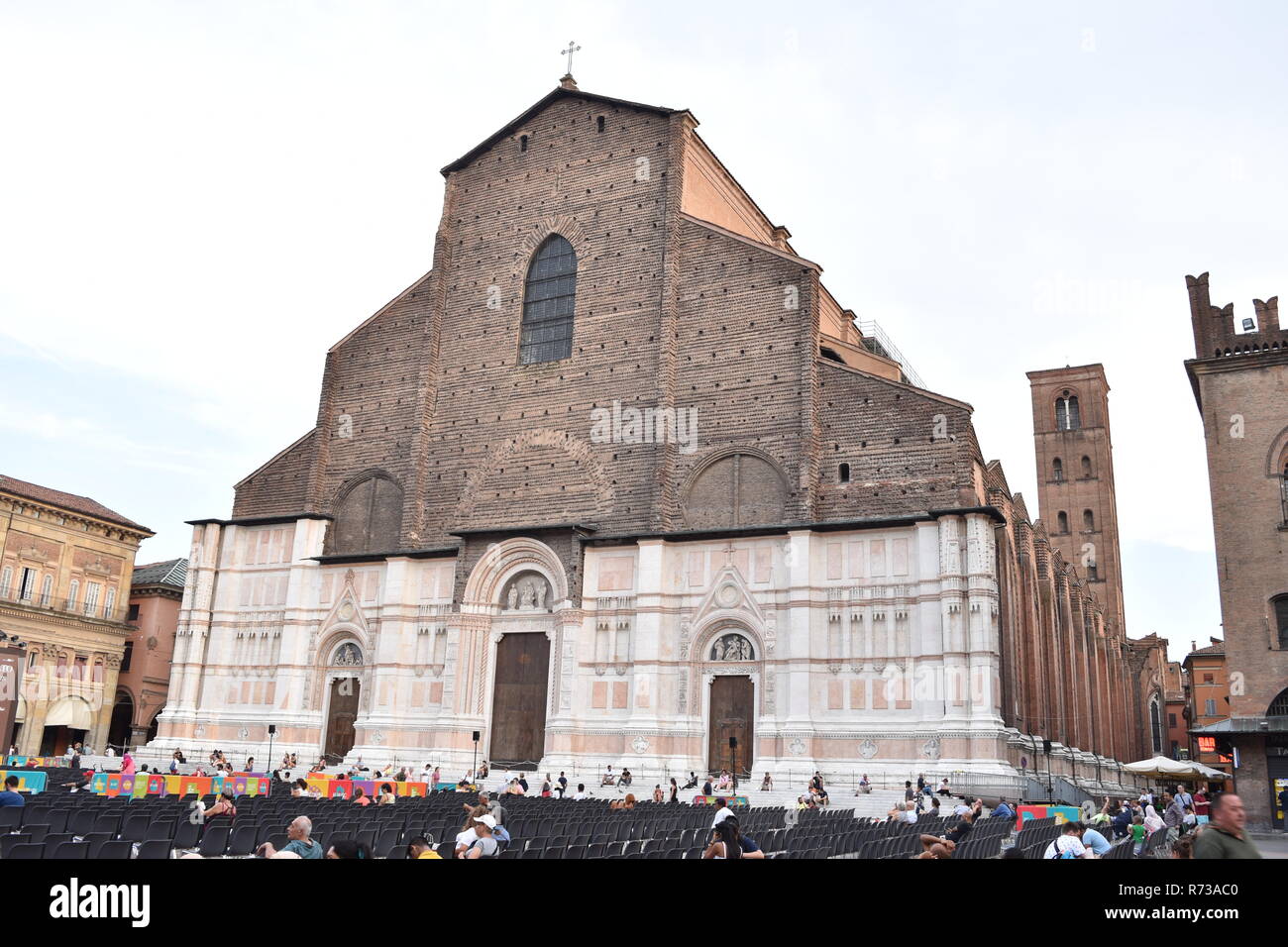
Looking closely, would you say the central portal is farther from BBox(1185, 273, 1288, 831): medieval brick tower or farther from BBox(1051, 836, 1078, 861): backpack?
BBox(1051, 836, 1078, 861): backpack

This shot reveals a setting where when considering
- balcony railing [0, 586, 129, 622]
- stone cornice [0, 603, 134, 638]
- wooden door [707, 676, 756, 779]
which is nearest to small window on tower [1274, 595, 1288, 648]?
wooden door [707, 676, 756, 779]

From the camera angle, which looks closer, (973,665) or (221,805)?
(221,805)

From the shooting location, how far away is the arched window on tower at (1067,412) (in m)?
70.2

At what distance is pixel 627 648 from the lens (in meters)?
31.7

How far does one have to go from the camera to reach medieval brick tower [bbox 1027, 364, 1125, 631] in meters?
66.9

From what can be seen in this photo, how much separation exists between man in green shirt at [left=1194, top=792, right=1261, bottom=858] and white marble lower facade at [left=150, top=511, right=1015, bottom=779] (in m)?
22.3

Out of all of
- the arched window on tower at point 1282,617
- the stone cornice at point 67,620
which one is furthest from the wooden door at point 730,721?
the stone cornice at point 67,620

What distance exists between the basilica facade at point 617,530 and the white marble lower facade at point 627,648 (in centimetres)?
9

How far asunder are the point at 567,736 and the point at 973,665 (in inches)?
466

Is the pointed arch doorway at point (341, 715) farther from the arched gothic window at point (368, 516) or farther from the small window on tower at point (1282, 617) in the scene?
the small window on tower at point (1282, 617)

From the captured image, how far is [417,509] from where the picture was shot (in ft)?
119
